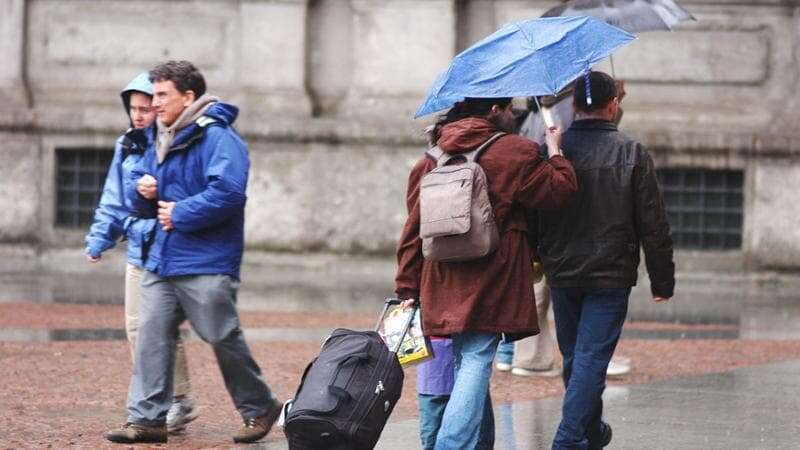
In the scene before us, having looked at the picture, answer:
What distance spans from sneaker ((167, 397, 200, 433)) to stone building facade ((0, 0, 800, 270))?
25.6ft

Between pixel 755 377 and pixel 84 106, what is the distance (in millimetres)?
8233

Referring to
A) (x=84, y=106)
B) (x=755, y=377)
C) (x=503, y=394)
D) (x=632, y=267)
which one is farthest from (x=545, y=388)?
(x=84, y=106)

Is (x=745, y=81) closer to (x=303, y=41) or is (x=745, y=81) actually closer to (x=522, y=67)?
(x=303, y=41)

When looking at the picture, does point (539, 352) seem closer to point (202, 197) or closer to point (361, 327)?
point (361, 327)

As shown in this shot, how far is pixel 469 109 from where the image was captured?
6855 mm

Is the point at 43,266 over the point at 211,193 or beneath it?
beneath

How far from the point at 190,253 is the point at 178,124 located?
581 mm

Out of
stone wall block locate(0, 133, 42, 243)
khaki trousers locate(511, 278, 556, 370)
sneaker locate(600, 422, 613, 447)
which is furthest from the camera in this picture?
stone wall block locate(0, 133, 42, 243)

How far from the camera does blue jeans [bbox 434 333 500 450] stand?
260 inches

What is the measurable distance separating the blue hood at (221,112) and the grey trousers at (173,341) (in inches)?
28.5

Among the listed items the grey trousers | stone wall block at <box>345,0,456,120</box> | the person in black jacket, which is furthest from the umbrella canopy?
stone wall block at <box>345,0,456,120</box>

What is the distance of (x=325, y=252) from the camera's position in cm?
1587

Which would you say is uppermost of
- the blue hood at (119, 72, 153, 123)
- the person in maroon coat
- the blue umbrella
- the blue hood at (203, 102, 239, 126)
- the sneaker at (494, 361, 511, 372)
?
the blue umbrella

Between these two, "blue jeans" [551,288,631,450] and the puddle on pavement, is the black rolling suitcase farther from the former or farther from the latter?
the puddle on pavement
